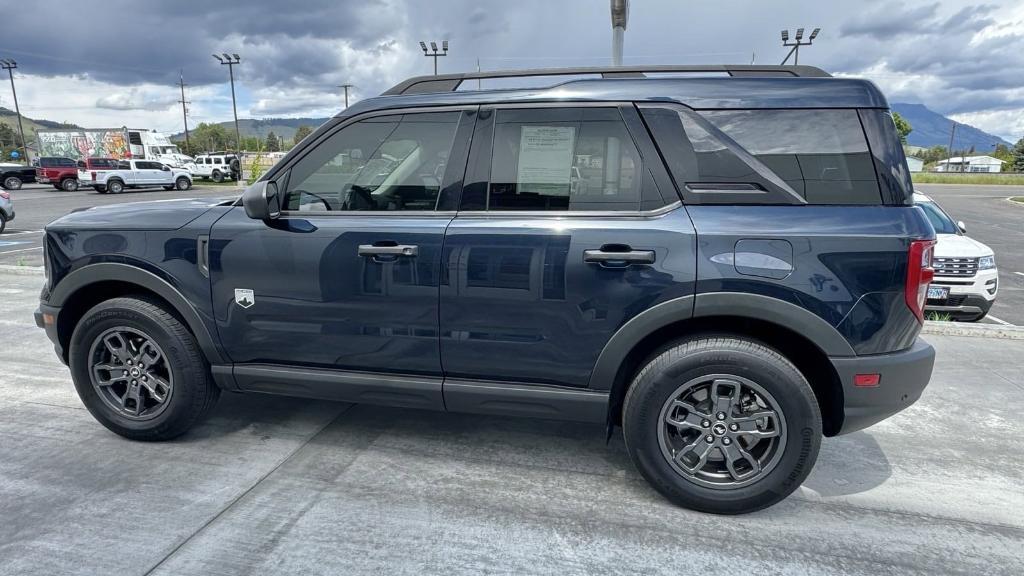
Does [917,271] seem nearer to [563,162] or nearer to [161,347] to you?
[563,162]

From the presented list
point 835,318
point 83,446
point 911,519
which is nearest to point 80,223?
point 83,446

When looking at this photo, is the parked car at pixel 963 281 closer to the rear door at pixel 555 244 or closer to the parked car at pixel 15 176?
the rear door at pixel 555 244

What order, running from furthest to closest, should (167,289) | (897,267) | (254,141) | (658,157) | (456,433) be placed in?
1. (254,141)
2. (456,433)
3. (167,289)
4. (658,157)
5. (897,267)

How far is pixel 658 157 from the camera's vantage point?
2.80 meters

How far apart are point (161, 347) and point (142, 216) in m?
0.73

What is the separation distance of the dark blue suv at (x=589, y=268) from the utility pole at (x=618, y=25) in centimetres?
450

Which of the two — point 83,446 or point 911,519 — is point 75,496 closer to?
point 83,446

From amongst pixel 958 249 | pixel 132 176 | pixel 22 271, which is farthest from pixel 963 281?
pixel 132 176

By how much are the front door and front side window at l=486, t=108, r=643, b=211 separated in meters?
0.23

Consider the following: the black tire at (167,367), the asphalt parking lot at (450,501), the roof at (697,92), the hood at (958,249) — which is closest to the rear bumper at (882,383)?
the asphalt parking lot at (450,501)

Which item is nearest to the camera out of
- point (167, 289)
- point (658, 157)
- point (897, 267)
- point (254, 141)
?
point (897, 267)

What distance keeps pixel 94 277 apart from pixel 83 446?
0.96 metres

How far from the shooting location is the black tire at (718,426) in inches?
105

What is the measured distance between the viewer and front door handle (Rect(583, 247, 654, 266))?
106 inches
